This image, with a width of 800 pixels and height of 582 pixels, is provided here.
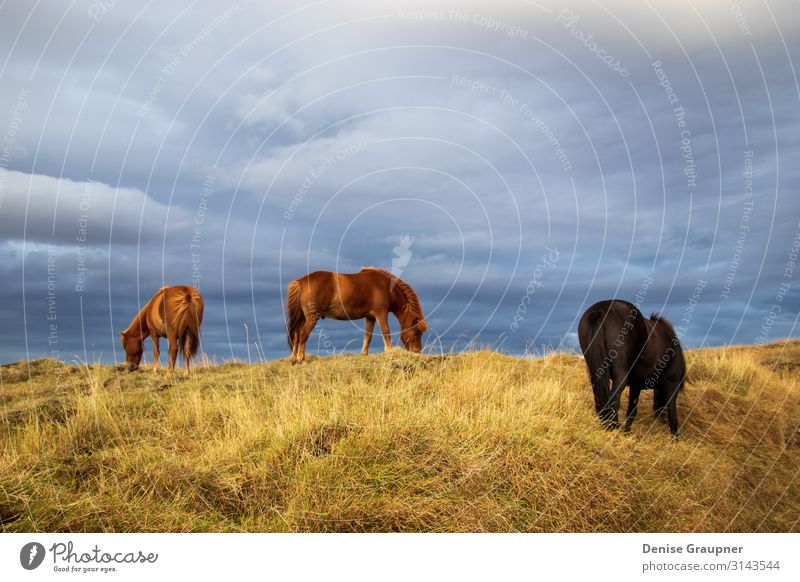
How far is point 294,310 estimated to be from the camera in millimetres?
17062

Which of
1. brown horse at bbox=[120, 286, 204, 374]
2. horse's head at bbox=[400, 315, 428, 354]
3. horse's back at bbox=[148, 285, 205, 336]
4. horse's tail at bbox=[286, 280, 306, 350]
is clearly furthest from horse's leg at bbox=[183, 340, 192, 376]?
horse's head at bbox=[400, 315, 428, 354]

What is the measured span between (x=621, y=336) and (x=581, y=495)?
364cm

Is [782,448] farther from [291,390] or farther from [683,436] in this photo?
[291,390]

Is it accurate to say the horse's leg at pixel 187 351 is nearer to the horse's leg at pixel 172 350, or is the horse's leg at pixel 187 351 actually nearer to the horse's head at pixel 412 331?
the horse's leg at pixel 172 350

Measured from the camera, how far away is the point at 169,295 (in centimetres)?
1644

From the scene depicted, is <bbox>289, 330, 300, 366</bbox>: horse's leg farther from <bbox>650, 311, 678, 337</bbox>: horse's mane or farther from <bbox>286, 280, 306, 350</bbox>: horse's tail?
<bbox>650, 311, 678, 337</bbox>: horse's mane

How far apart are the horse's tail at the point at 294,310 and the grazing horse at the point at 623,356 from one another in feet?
27.7

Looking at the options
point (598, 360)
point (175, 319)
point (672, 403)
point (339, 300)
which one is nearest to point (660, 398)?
point (672, 403)

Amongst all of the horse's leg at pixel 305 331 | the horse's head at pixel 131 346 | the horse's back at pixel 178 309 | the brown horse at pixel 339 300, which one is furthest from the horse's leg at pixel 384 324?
the horse's head at pixel 131 346

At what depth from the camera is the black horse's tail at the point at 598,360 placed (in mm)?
10180

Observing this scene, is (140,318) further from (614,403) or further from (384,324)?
(614,403)

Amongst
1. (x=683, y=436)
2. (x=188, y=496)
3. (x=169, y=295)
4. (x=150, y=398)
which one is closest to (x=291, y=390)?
(x=150, y=398)

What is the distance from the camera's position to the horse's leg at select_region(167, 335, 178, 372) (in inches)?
583

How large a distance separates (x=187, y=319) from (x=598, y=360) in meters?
10.0
